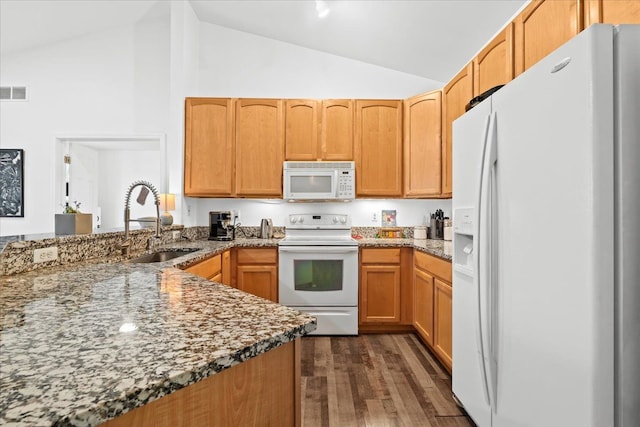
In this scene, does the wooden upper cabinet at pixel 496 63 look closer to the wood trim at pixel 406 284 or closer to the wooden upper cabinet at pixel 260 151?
the wood trim at pixel 406 284

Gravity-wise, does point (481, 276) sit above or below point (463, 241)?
below

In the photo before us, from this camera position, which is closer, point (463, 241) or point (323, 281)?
point (463, 241)

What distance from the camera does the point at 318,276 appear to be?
307 cm

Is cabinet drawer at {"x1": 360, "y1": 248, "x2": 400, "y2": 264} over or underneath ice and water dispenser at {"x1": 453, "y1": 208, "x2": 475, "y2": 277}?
underneath

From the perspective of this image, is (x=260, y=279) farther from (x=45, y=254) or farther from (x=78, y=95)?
(x=78, y=95)

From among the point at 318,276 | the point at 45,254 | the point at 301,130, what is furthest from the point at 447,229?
the point at 45,254

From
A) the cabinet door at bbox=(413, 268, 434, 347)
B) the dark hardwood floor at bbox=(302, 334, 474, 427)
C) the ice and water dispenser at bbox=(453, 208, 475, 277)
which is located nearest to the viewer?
the ice and water dispenser at bbox=(453, 208, 475, 277)

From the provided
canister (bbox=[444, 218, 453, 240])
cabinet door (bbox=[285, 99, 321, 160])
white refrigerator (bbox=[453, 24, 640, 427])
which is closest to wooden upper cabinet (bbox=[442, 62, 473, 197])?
canister (bbox=[444, 218, 453, 240])

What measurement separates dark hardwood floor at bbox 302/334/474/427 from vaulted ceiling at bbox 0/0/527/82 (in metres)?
2.70

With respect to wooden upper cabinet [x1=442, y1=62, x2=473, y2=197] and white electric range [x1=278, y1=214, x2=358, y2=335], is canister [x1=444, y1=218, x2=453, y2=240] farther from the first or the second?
white electric range [x1=278, y1=214, x2=358, y2=335]

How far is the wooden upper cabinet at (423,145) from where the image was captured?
309 cm

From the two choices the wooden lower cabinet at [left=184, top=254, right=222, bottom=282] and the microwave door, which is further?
the microwave door

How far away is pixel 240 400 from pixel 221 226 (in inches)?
112

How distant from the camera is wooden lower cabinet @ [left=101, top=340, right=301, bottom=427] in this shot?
1.80 feet
